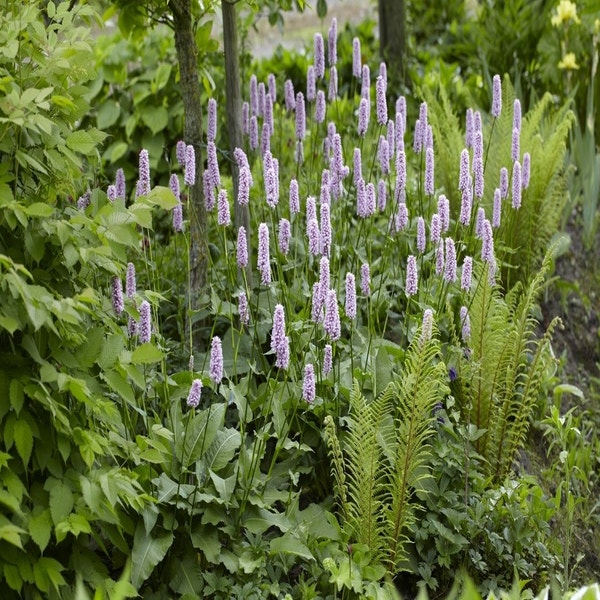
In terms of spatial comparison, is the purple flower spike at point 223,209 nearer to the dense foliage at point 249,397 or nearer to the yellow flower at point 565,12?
the dense foliage at point 249,397

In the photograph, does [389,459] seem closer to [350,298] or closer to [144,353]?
[350,298]

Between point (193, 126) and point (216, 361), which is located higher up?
point (193, 126)

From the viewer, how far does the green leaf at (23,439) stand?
2324mm

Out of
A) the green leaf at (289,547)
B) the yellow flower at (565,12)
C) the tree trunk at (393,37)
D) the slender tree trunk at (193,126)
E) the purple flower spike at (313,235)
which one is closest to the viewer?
the green leaf at (289,547)

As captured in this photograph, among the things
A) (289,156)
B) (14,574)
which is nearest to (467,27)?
(289,156)

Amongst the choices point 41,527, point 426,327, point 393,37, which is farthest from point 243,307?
point 393,37

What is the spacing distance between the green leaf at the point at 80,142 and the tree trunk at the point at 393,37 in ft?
14.5

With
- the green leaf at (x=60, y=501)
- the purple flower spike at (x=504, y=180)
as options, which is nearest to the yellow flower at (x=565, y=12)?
the purple flower spike at (x=504, y=180)

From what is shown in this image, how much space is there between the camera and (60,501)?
2.43 m

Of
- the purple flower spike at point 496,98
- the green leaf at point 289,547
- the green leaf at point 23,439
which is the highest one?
the purple flower spike at point 496,98

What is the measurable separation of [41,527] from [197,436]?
0.66 m

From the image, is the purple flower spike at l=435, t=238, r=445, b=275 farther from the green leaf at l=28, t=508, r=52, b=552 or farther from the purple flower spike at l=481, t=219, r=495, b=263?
the green leaf at l=28, t=508, r=52, b=552

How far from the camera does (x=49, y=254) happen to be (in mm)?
2617

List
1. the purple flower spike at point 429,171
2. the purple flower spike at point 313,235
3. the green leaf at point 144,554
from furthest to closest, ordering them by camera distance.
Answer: the purple flower spike at point 429,171
the purple flower spike at point 313,235
the green leaf at point 144,554
